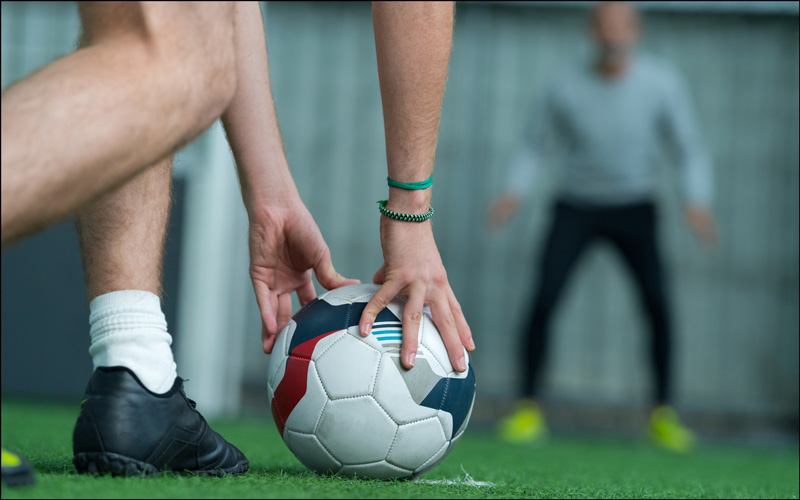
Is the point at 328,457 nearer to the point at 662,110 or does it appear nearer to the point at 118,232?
the point at 118,232

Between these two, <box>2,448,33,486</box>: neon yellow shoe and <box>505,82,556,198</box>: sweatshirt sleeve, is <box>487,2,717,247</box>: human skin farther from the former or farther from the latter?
<box>2,448,33,486</box>: neon yellow shoe

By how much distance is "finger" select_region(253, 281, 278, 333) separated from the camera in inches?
76.5

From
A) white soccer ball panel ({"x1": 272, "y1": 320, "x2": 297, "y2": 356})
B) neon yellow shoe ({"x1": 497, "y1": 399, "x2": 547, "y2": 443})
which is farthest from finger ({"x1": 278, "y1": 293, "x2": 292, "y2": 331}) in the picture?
neon yellow shoe ({"x1": 497, "y1": 399, "x2": 547, "y2": 443})

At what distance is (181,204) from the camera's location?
5.54 metres

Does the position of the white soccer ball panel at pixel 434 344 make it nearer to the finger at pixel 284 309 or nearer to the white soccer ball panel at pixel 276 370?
the white soccer ball panel at pixel 276 370

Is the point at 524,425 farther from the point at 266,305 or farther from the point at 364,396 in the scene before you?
the point at 364,396

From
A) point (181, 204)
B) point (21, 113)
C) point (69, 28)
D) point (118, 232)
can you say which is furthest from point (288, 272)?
point (69, 28)

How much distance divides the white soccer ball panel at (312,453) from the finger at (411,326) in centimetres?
24

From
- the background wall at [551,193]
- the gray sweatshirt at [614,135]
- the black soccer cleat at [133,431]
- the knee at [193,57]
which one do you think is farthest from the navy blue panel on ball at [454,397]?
the background wall at [551,193]

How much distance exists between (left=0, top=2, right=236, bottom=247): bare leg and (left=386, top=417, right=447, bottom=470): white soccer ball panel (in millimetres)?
726

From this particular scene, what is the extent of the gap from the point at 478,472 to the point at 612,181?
266cm

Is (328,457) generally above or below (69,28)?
below

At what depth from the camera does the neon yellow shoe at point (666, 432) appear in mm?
4406

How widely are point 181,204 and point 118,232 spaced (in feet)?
12.8
